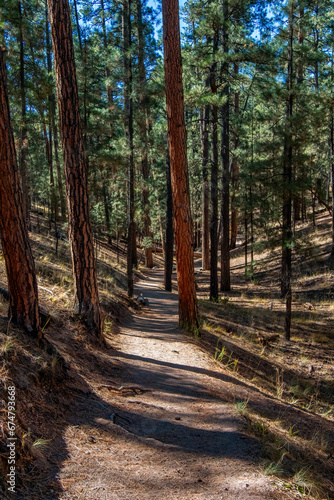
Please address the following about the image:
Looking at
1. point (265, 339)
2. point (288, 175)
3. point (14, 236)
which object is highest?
point (288, 175)

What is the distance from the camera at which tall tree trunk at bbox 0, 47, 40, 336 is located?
13.8 ft

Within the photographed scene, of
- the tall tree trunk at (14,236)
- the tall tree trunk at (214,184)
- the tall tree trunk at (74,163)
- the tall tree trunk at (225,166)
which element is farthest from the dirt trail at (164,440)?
the tall tree trunk at (225,166)

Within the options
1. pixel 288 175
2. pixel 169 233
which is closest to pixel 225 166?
pixel 169 233

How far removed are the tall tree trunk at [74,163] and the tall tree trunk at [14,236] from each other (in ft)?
5.53

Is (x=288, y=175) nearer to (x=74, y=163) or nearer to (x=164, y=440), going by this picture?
(x=74, y=163)

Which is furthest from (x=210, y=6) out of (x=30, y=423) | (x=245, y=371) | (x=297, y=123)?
(x=30, y=423)

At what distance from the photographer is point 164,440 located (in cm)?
374

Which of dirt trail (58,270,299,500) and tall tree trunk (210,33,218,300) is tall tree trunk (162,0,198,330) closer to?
dirt trail (58,270,299,500)

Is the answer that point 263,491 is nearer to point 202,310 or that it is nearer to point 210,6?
point 202,310

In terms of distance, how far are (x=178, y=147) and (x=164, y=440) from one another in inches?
234

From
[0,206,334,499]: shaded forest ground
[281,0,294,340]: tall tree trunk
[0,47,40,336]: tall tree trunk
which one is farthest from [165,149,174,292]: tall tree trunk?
[0,47,40,336]: tall tree trunk

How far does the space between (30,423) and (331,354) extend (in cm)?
1040

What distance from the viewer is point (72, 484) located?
8.50 ft

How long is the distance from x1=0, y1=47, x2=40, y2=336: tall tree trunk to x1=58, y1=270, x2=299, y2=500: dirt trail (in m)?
1.42
